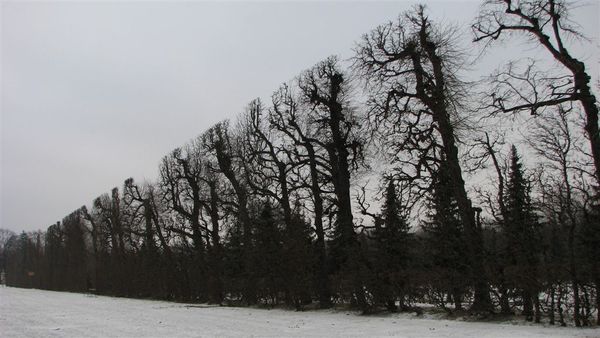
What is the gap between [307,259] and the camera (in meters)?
27.4

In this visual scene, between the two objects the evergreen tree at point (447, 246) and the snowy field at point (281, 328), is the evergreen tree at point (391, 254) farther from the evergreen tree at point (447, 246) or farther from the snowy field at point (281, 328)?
the evergreen tree at point (447, 246)

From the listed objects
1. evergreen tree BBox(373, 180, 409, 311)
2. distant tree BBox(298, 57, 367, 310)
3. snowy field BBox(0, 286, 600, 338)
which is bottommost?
snowy field BBox(0, 286, 600, 338)

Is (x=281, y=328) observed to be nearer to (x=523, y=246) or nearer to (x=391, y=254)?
(x=391, y=254)

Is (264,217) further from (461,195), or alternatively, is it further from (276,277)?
(461,195)

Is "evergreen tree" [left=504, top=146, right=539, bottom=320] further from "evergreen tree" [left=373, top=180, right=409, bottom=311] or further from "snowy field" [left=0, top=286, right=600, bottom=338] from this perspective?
"evergreen tree" [left=373, top=180, right=409, bottom=311]

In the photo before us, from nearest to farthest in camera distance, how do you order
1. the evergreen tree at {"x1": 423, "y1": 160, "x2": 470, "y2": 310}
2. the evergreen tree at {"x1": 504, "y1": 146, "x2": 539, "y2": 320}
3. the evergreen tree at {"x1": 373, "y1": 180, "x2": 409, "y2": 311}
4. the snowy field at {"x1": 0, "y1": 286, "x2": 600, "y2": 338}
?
the snowy field at {"x1": 0, "y1": 286, "x2": 600, "y2": 338} < the evergreen tree at {"x1": 504, "y1": 146, "x2": 539, "y2": 320} < the evergreen tree at {"x1": 423, "y1": 160, "x2": 470, "y2": 310} < the evergreen tree at {"x1": 373, "y1": 180, "x2": 409, "y2": 311}

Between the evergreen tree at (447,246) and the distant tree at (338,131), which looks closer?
the evergreen tree at (447,246)

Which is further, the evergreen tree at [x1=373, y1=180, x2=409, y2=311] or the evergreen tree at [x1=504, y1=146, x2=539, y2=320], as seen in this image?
the evergreen tree at [x1=373, y1=180, x2=409, y2=311]

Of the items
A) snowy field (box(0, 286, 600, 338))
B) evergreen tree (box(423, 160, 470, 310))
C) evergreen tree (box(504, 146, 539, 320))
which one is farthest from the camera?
evergreen tree (box(423, 160, 470, 310))

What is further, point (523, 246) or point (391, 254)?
point (391, 254)

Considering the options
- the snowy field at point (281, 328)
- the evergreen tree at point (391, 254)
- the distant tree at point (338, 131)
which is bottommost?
the snowy field at point (281, 328)

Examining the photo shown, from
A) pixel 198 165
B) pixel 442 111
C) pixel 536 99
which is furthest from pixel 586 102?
pixel 198 165

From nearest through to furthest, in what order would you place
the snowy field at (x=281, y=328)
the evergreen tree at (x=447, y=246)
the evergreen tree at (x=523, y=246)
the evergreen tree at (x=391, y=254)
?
the snowy field at (x=281, y=328)
the evergreen tree at (x=523, y=246)
the evergreen tree at (x=447, y=246)
the evergreen tree at (x=391, y=254)

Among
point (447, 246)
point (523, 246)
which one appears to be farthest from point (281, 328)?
point (447, 246)
